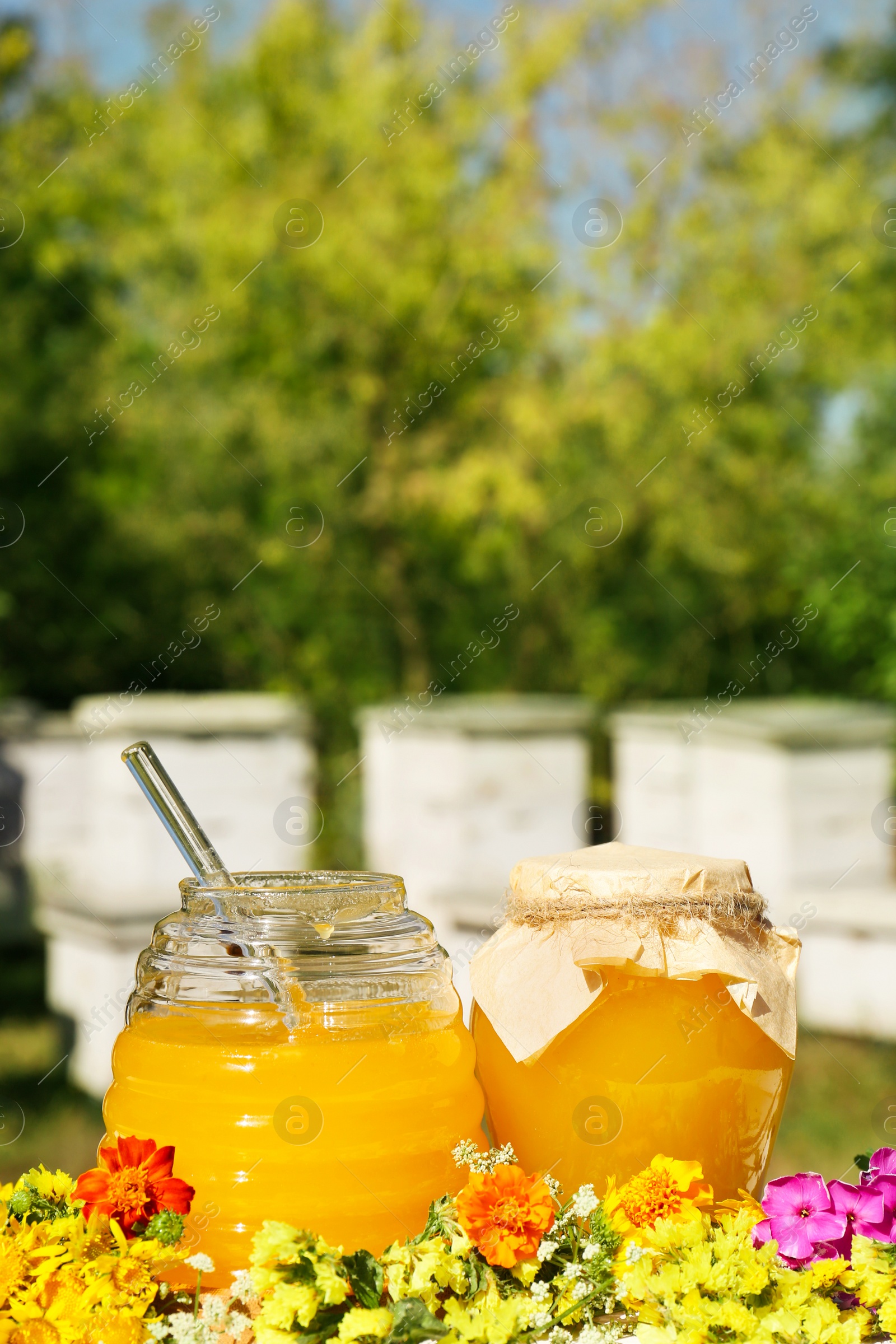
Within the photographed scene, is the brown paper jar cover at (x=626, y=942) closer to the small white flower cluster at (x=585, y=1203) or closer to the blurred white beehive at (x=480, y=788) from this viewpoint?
the small white flower cluster at (x=585, y=1203)

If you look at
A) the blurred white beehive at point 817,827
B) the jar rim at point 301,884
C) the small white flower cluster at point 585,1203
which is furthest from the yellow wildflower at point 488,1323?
the blurred white beehive at point 817,827

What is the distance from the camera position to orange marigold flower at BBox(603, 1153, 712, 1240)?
3.57 ft

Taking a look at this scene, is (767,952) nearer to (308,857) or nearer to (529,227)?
(308,857)

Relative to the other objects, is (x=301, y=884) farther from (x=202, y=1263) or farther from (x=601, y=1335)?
(x=601, y=1335)

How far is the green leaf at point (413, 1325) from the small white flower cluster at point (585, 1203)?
0.17 meters

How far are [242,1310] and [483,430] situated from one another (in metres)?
7.89

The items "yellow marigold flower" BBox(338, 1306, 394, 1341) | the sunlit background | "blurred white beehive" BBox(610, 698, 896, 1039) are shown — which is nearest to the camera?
"yellow marigold flower" BBox(338, 1306, 394, 1341)

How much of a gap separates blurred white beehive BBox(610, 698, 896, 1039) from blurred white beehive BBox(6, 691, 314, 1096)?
177 cm

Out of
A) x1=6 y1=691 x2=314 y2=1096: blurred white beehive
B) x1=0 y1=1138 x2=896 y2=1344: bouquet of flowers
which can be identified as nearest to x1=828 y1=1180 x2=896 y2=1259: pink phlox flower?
x1=0 y1=1138 x2=896 y2=1344: bouquet of flowers

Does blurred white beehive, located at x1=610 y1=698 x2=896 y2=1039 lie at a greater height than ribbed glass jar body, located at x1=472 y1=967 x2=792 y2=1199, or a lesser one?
greater

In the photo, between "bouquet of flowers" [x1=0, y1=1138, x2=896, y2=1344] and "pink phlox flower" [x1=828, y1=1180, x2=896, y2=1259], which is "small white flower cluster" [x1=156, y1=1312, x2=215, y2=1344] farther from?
"pink phlox flower" [x1=828, y1=1180, x2=896, y2=1259]

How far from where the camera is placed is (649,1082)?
1151 mm

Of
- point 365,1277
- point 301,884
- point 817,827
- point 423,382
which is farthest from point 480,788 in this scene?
point 365,1277

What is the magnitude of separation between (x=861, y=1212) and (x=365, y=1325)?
0.45 metres
